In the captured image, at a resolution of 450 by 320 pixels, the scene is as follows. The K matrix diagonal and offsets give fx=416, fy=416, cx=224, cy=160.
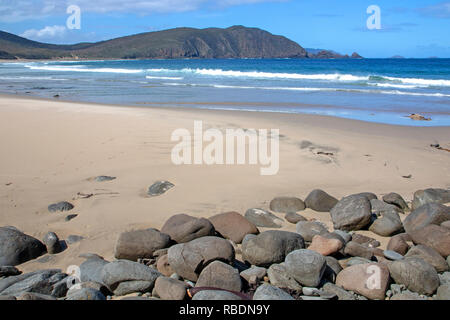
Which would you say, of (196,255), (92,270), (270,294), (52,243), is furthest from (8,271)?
(270,294)

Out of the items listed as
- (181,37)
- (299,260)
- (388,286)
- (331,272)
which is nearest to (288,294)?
(299,260)

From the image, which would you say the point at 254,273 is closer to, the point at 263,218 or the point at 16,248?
the point at 263,218

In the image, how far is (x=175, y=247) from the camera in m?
3.71

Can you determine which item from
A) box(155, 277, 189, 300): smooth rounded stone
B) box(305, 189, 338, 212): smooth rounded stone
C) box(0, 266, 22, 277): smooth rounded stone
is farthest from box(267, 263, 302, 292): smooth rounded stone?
box(0, 266, 22, 277): smooth rounded stone

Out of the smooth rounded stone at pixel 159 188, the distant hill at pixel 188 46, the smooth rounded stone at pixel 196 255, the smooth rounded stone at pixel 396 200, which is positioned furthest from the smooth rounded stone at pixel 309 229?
the distant hill at pixel 188 46

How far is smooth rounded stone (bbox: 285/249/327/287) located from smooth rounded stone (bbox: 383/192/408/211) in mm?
2319

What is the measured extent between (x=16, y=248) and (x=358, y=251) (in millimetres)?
3252

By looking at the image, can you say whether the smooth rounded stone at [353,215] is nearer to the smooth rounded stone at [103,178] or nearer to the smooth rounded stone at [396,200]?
the smooth rounded stone at [396,200]

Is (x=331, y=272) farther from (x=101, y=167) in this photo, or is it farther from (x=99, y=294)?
(x=101, y=167)

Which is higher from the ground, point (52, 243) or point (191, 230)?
point (191, 230)

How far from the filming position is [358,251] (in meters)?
4.03

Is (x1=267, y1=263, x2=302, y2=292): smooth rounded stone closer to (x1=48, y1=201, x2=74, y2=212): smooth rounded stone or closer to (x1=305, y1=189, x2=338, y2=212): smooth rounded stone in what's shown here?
(x1=305, y1=189, x2=338, y2=212): smooth rounded stone

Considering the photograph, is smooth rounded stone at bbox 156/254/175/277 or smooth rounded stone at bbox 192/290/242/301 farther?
smooth rounded stone at bbox 156/254/175/277

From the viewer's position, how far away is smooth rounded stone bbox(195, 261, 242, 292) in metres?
3.33
